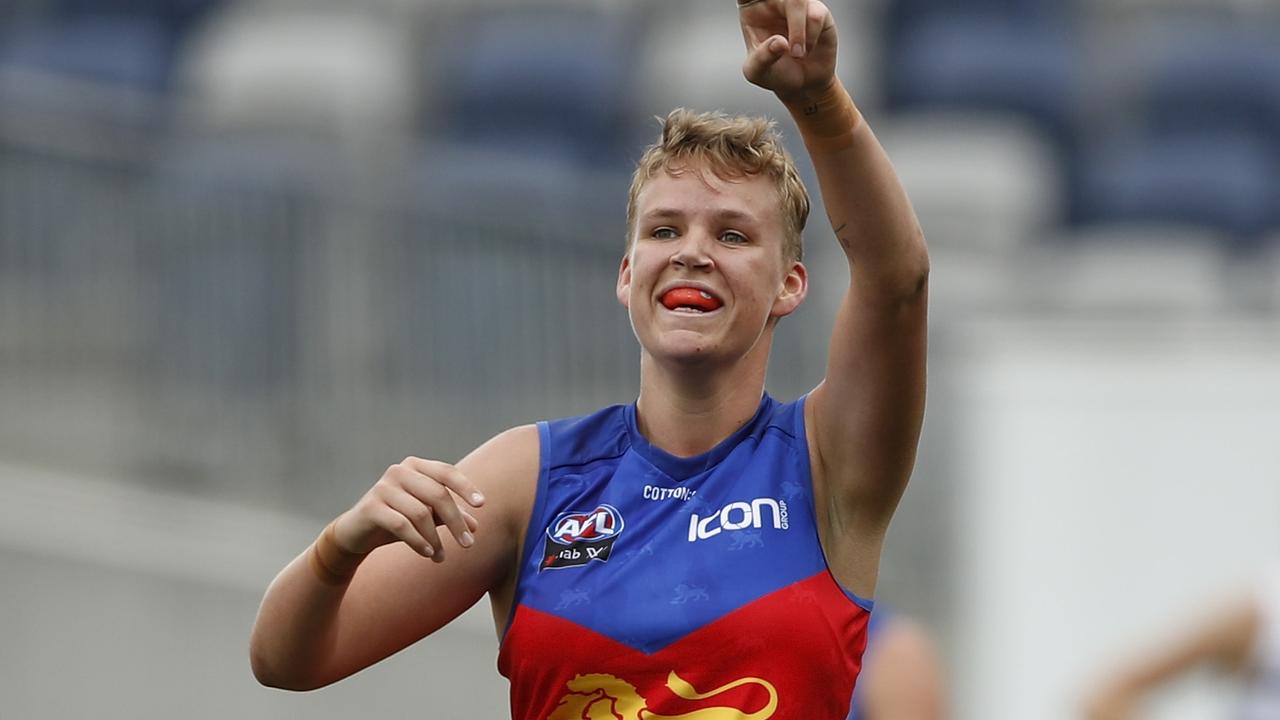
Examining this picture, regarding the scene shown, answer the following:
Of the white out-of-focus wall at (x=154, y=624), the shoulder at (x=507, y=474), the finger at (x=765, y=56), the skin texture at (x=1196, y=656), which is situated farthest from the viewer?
the white out-of-focus wall at (x=154, y=624)

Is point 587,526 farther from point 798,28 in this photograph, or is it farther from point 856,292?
point 798,28

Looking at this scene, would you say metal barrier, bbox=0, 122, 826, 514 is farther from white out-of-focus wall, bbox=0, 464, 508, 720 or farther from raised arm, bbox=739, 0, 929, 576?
raised arm, bbox=739, 0, 929, 576

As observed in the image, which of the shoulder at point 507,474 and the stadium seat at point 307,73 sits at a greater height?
the stadium seat at point 307,73

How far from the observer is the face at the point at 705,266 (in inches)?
122

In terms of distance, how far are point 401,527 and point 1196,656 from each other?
3072mm

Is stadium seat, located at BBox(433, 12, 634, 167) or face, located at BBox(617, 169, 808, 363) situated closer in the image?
face, located at BBox(617, 169, 808, 363)

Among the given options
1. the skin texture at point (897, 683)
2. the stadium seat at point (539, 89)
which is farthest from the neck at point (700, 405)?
the stadium seat at point (539, 89)

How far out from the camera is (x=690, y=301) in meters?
3.10

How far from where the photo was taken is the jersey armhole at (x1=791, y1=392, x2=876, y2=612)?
10.1 ft

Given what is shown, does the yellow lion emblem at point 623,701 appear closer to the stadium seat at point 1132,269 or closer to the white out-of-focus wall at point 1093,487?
the white out-of-focus wall at point 1093,487

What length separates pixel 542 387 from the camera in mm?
9211

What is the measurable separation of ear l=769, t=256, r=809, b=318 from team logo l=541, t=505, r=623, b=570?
1.30ft

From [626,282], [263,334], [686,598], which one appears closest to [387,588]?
[686,598]

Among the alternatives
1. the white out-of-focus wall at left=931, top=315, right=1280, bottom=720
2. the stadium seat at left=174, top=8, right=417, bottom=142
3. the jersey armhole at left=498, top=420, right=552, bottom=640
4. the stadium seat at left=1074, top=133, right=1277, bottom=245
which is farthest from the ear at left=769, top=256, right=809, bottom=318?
the stadium seat at left=1074, top=133, right=1277, bottom=245
